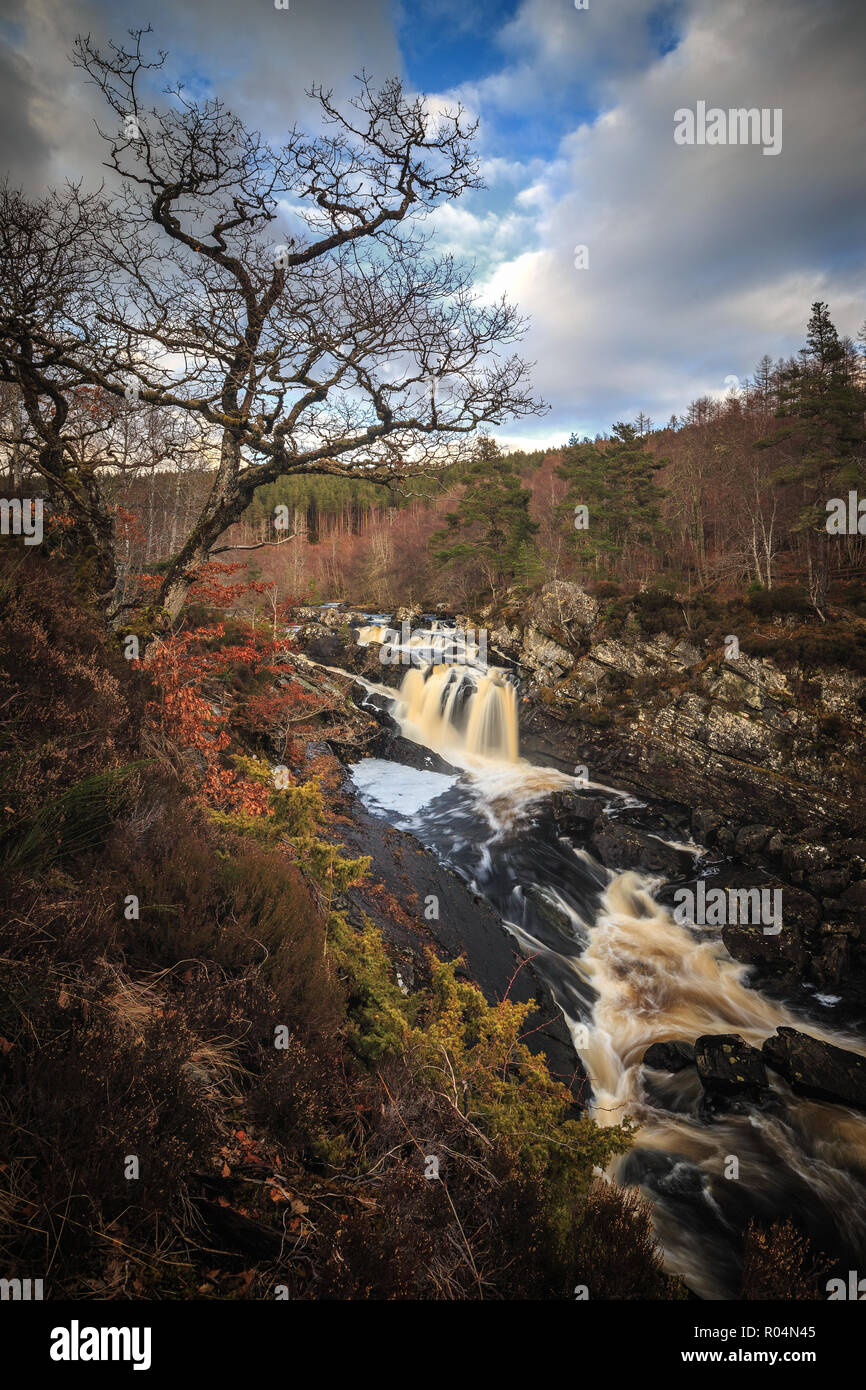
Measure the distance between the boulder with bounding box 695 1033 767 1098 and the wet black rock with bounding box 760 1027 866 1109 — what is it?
Answer: 0.30 m

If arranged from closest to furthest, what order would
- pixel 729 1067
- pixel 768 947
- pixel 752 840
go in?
pixel 729 1067 < pixel 768 947 < pixel 752 840

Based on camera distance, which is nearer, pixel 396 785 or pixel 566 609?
pixel 396 785

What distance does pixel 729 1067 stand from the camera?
23.8ft

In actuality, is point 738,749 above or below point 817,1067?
above

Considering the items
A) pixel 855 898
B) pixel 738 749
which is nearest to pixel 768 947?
pixel 855 898

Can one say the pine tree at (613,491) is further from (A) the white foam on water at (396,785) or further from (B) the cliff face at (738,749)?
(A) the white foam on water at (396,785)

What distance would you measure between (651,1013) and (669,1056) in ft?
3.97

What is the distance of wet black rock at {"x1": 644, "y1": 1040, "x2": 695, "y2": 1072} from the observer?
7629 millimetres

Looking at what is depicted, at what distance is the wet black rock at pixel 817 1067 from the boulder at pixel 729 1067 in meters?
0.30

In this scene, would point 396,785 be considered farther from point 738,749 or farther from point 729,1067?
point 729,1067

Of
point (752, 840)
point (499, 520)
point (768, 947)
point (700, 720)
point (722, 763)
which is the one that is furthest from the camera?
point (499, 520)

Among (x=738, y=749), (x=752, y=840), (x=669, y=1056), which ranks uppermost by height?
(x=738, y=749)

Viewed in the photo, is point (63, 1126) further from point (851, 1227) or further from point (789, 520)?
point (789, 520)

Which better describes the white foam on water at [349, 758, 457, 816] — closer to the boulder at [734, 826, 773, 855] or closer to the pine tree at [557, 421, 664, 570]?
the boulder at [734, 826, 773, 855]
